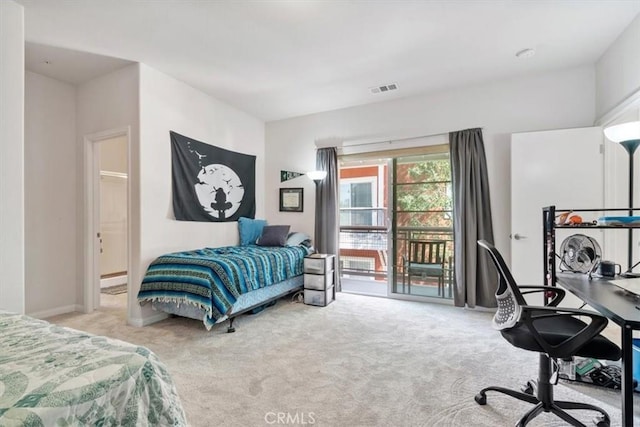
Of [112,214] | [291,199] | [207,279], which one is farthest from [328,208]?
[112,214]

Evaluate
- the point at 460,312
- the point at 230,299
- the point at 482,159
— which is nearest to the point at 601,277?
the point at 460,312

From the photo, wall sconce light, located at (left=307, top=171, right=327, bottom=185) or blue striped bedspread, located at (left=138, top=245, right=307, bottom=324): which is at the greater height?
wall sconce light, located at (left=307, top=171, right=327, bottom=185)

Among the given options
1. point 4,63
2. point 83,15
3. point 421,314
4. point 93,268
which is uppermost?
point 83,15

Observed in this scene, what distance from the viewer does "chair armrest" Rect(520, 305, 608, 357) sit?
140 centimetres

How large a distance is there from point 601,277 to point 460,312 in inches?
70.0

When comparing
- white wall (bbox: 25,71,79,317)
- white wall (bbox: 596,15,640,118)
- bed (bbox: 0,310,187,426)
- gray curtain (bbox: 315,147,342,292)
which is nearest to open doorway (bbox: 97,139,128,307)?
white wall (bbox: 25,71,79,317)

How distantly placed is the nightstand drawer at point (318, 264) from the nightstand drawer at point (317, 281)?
5 centimetres

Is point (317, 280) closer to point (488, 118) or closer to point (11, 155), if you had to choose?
point (488, 118)

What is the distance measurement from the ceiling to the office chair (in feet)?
6.55

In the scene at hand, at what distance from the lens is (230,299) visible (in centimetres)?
287

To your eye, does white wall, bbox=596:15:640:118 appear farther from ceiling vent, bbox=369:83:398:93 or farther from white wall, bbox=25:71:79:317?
white wall, bbox=25:71:79:317

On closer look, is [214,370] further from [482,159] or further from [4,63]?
[482,159]

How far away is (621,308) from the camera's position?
4.35 feet

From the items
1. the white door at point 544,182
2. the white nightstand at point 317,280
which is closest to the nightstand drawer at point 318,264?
the white nightstand at point 317,280
